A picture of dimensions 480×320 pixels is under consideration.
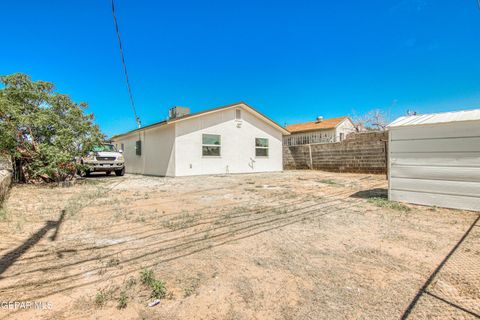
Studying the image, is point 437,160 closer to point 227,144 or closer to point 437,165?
point 437,165

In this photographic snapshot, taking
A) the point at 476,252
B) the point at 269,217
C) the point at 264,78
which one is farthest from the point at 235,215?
the point at 264,78

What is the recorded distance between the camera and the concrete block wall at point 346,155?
39.0ft

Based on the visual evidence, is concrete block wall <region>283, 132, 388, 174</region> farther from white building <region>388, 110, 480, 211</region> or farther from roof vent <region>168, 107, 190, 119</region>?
roof vent <region>168, 107, 190, 119</region>

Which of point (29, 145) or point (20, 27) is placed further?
point (20, 27)

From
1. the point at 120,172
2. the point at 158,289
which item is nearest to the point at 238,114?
the point at 120,172

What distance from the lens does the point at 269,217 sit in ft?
13.7

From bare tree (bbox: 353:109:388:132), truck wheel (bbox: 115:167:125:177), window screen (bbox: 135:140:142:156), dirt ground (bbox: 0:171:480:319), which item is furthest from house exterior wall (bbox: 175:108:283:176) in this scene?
bare tree (bbox: 353:109:388:132)

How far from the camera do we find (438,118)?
493cm

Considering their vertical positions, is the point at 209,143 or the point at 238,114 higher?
the point at 238,114

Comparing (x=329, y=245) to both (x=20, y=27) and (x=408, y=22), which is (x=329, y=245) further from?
(x=20, y=27)

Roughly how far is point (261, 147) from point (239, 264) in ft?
40.2

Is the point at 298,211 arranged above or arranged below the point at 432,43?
below

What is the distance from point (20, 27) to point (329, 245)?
14.4m

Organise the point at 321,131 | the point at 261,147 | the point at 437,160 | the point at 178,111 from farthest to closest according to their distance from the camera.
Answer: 1. the point at 321,131
2. the point at 261,147
3. the point at 178,111
4. the point at 437,160
